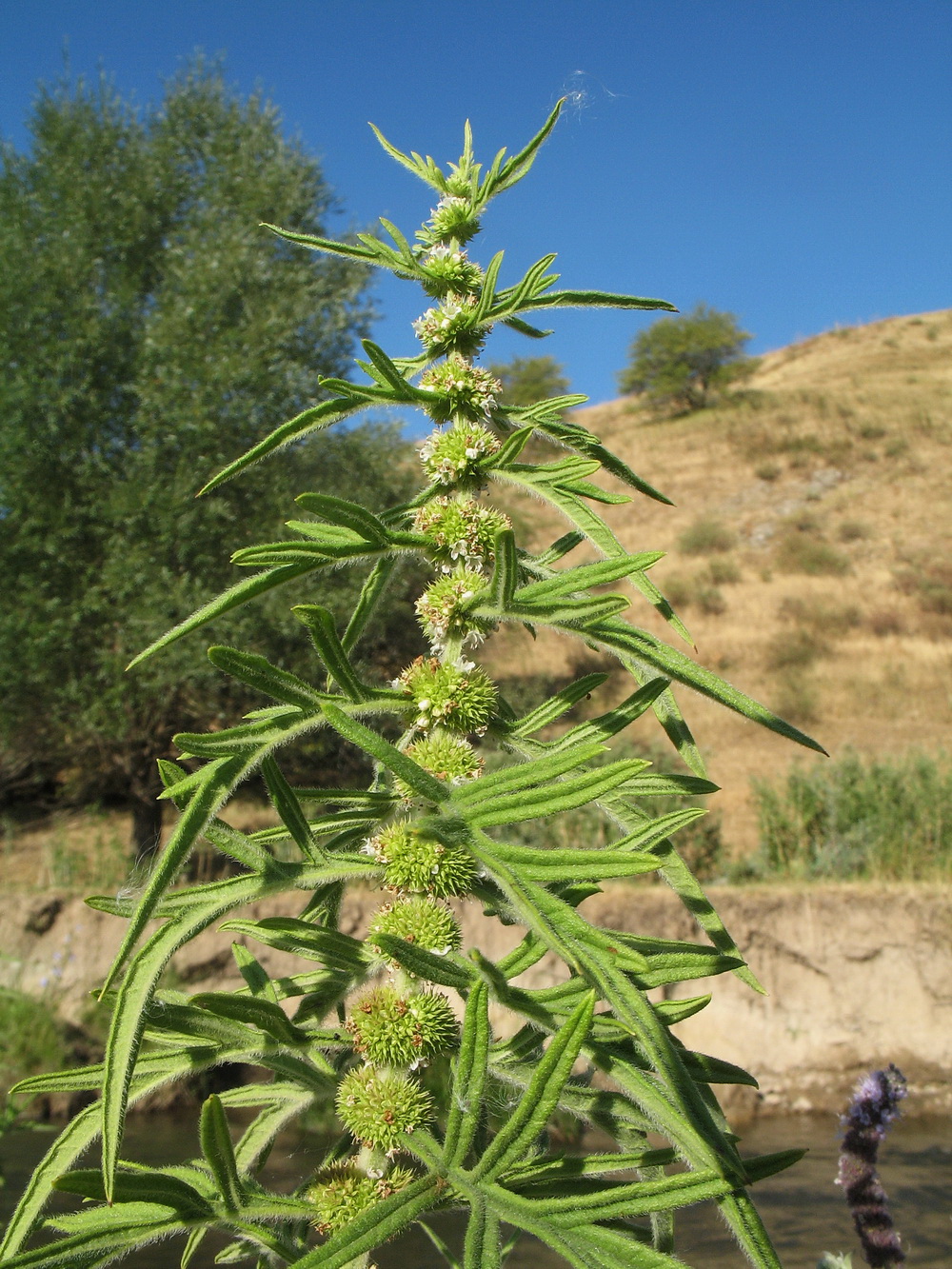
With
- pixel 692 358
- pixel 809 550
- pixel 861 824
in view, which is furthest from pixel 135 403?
pixel 692 358

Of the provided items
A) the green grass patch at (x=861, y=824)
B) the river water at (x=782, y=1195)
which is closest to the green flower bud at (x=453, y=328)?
the river water at (x=782, y=1195)

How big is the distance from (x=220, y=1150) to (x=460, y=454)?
50 cm

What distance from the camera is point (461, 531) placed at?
72 cm

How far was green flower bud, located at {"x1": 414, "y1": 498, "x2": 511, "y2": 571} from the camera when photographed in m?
0.73

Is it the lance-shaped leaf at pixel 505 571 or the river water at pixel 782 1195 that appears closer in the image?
the lance-shaped leaf at pixel 505 571

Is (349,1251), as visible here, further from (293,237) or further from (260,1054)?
(293,237)

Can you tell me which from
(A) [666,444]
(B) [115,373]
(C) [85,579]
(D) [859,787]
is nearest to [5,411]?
(B) [115,373]

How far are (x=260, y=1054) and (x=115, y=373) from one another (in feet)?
30.5

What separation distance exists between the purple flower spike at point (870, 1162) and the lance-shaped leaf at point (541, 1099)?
93 cm

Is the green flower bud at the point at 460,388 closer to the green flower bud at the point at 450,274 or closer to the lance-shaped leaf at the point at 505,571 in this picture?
the green flower bud at the point at 450,274

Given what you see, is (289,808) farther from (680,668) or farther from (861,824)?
(861,824)

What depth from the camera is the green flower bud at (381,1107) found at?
61 centimetres

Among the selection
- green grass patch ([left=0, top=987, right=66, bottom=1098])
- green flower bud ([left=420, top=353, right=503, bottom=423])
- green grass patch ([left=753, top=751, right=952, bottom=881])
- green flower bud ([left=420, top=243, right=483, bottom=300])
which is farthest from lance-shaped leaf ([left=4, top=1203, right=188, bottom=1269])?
green grass patch ([left=753, top=751, right=952, bottom=881])

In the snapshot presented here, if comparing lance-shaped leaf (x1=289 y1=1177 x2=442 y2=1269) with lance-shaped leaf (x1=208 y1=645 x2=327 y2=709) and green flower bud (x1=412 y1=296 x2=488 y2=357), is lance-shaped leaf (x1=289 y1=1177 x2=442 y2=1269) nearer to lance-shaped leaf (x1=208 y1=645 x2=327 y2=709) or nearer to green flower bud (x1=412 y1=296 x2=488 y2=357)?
lance-shaped leaf (x1=208 y1=645 x2=327 y2=709)
